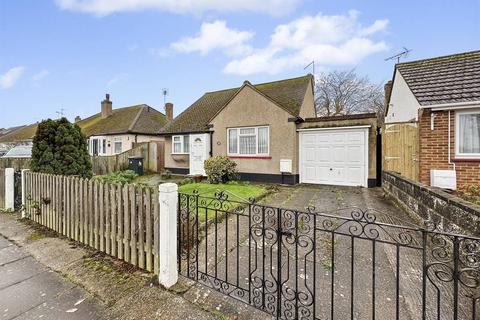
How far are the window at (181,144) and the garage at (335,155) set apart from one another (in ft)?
22.3

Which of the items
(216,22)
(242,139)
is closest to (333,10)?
(216,22)

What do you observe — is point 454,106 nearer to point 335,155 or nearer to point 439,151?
point 439,151

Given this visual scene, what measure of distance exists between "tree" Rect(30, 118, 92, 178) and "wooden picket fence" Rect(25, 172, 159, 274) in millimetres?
1206

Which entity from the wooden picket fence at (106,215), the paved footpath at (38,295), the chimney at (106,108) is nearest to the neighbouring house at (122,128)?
the chimney at (106,108)

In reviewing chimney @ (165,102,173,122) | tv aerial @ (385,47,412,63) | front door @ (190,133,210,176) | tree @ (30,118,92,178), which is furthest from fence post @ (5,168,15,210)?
chimney @ (165,102,173,122)

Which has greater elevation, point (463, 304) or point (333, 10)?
point (333, 10)

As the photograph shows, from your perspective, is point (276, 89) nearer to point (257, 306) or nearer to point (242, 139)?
point (242, 139)

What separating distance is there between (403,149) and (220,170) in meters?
7.18

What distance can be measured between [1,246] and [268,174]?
9.24 metres

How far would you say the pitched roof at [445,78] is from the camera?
6.91 m

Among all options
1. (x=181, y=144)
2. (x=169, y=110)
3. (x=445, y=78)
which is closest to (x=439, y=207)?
(x=445, y=78)

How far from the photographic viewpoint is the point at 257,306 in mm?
2588

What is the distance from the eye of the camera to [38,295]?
117 inches

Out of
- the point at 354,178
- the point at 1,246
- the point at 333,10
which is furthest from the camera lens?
the point at 333,10
